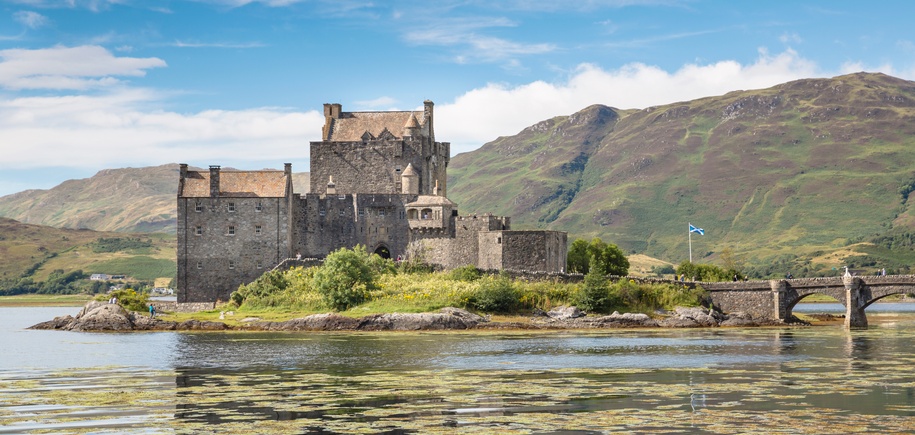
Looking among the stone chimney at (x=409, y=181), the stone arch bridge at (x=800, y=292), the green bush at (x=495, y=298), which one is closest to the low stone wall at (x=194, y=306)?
the stone chimney at (x=409, y=181)

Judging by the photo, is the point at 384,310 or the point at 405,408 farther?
the point at 384,310

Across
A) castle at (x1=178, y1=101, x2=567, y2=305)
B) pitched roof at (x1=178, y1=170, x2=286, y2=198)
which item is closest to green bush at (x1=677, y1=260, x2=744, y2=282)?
castle at (x1=178, y1=101, x2=567, y2=305)

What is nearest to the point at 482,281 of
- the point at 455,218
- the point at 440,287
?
Result: the point at 440,287

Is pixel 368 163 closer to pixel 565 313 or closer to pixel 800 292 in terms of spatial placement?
pixel 565 313

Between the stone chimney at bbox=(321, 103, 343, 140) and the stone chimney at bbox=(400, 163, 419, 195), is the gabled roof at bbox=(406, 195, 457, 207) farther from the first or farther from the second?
the stone chimney at bbox=(321, 103, 343, 140)

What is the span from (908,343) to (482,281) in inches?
1343

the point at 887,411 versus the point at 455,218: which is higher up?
the point at 455,218

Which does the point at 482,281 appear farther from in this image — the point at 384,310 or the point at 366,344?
the point at 366,344

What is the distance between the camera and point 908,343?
65.0m

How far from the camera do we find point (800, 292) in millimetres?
89375

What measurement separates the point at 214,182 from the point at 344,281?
17.4 m

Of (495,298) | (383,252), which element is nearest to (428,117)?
(383,252)

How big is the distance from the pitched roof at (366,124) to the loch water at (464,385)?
128ft

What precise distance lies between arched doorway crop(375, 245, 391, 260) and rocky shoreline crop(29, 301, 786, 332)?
16.2 m
